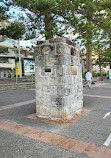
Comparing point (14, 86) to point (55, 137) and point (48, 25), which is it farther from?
point (55, 137)

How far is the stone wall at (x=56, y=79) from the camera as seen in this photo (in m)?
4.55

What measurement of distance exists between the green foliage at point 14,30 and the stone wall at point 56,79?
16.8 ft

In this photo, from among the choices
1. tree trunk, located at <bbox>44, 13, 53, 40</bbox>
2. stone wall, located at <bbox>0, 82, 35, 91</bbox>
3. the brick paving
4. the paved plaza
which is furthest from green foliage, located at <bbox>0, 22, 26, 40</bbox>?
the brick paving

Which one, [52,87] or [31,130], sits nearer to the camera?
[31,130]

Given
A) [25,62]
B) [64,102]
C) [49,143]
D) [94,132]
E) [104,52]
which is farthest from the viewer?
[25,62]

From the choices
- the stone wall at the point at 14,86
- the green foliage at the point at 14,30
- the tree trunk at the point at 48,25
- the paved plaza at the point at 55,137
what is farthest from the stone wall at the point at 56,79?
the stone wall at the point at 14,86

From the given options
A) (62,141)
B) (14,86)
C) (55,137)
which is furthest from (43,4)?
(14,86)

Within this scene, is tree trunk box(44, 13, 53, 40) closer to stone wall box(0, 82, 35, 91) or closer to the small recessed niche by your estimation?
the small recessed niche

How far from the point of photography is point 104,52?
21.5 meters

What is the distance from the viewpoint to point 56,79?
15.1 ft

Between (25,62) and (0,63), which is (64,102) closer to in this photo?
(0,63)

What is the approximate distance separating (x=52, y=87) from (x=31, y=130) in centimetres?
146

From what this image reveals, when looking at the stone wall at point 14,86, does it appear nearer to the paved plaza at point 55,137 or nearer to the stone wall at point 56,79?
the paved plaza at point 55,137

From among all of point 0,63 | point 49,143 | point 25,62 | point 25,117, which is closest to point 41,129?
point 49,143
